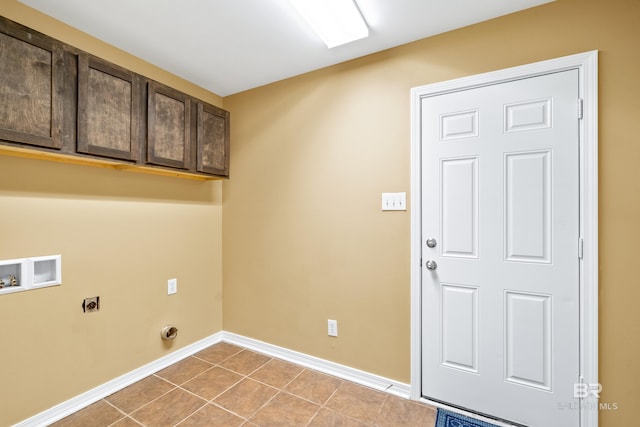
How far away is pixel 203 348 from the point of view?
8.52ft

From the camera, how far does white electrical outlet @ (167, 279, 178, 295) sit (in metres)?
2.36

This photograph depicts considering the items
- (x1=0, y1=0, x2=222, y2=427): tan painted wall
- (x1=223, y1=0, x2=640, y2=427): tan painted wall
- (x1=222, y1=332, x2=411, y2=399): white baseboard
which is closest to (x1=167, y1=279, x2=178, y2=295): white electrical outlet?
(x1=0, y1=0, x2=222, y2=427): tan painted wall

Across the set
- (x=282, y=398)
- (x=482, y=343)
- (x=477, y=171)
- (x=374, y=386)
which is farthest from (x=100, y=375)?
(x=477, y=171)

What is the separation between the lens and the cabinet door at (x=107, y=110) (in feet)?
5.43

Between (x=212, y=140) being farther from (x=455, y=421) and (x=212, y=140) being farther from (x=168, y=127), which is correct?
(x=455, y=421)

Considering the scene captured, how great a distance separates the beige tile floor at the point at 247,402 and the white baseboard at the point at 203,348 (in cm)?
5

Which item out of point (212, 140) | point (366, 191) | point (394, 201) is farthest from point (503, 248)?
point (212, 140)

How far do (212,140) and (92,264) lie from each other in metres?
1.27

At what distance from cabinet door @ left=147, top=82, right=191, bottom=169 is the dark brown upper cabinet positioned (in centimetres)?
11

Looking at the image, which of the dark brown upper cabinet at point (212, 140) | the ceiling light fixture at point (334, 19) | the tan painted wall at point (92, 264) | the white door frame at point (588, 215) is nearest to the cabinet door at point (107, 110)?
the tan painted wall at point (92, 264)

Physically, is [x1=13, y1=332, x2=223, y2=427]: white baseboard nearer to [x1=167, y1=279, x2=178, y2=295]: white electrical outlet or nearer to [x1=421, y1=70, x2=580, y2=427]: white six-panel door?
[x1=167, y1=279, x2=178, y2=295]: white electrical outlet

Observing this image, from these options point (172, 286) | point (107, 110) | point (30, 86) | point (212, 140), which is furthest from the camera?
point (212, 140)

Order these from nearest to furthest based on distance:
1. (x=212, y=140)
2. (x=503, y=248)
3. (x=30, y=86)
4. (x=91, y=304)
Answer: (x=30, y=86), (x=503, y=248), (x=91, y=304), (x=212, y=140)

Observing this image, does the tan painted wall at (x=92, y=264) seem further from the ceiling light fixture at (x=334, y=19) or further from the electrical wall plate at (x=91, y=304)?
the ceiling light fixture at (x=334, y=19)
